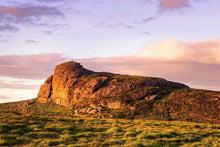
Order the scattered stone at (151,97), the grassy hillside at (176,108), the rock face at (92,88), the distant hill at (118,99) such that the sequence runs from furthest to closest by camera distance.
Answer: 1. the rock face at (92,88)
2. the scattered stone at (151,97)
3. the distant hill at (118,99)
4. the grassy hillside at (176,108)

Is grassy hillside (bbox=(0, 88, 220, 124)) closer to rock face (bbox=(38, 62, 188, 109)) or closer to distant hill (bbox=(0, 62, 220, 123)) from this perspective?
distant hill (bbox=(0, 62, 220, 123))

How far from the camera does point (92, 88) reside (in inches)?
3893

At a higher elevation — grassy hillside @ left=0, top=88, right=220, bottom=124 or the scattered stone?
the scattered stone

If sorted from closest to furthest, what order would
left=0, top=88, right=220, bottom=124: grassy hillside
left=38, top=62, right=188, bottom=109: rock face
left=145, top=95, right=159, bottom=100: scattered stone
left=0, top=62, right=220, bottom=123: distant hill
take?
left=0, top=88, right=220, bottom=124: grassy hillside
left=0, top=62, right=220, bottom=123: distant hill
left=145, top=95, right=159, bottom=100: scattered stone
left=38, top=62, right=188, bottom=109: rock face

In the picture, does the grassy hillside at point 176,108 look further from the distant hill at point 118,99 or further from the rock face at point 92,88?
the rock face at point 92,88

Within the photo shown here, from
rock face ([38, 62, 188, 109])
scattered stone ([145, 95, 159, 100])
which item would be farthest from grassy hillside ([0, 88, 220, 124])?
rock face ([38, 62, 188, 109])

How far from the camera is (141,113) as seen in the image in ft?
245

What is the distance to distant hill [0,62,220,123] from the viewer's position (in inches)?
2857

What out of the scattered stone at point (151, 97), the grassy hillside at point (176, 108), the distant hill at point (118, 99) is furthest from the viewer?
the scattered stone at point (151, 97)

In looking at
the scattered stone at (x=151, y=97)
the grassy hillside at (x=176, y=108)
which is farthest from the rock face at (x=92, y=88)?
the grassy hillside at (x=176, y=108)

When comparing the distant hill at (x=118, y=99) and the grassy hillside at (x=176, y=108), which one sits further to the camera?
the distant hill at (x=118, y=99)

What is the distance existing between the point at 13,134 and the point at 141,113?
5668 cm

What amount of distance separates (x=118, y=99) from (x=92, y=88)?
19.1m

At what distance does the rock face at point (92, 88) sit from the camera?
288ft
